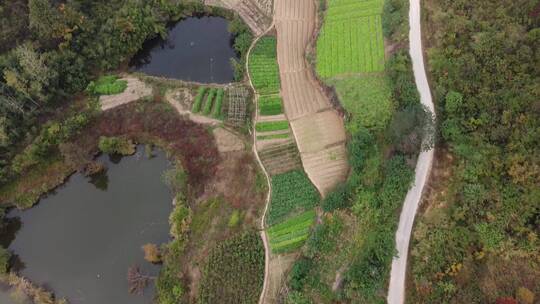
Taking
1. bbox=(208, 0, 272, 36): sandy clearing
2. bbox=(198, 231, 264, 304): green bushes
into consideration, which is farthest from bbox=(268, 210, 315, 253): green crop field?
bbox=(208, 0, 272, 36): sandy clearing

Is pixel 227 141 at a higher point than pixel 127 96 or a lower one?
lower

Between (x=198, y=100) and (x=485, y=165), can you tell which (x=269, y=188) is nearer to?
(x=198, y=100)

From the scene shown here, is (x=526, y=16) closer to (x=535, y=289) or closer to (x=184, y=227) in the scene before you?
(x=535, y=289)

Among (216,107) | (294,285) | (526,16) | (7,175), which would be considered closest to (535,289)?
(294,285)

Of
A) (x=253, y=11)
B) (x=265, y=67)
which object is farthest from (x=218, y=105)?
(x=253, y=11)

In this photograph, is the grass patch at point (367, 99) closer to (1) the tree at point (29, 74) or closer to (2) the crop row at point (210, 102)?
(2) the crop row at point (210, 102)

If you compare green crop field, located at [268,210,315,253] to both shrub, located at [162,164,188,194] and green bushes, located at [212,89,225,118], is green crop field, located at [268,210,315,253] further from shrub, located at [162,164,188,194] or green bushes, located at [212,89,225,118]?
green bushes, located at [212,89,225,118]

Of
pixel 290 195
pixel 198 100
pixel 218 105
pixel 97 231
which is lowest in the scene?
pixel 97 231
